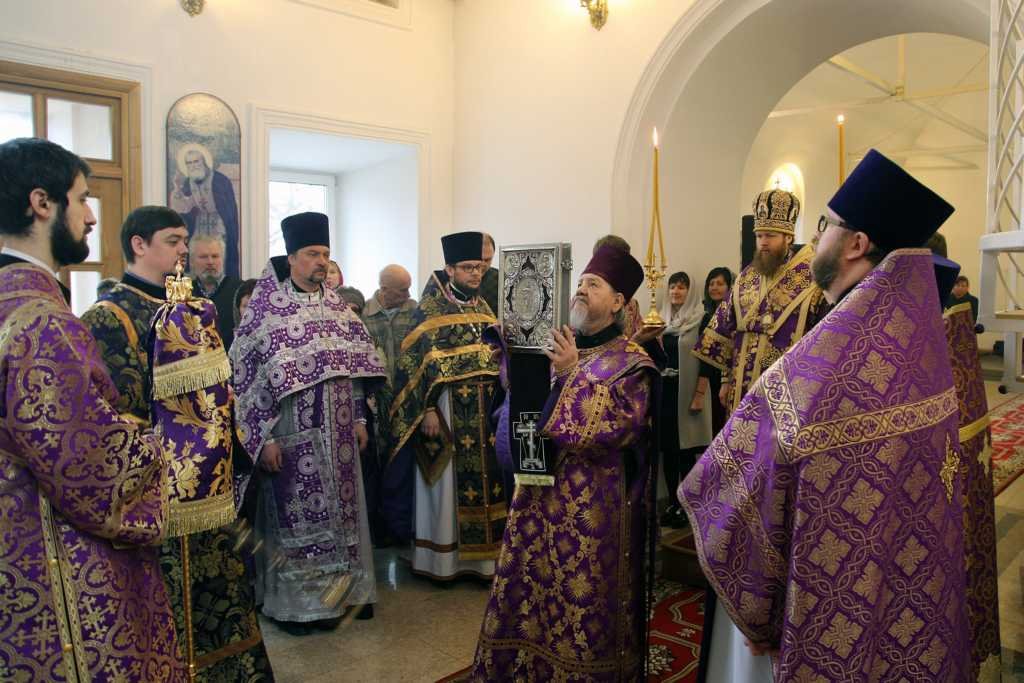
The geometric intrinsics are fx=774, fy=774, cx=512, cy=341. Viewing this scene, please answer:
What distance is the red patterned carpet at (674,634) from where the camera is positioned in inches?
130

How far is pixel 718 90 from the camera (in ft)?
19.3

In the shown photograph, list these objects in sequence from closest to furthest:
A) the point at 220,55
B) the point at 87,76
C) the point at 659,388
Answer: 1. the point at 659,388
2. the point at 87,76
3. the point at 220,55

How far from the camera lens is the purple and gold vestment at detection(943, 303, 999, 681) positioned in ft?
9.34

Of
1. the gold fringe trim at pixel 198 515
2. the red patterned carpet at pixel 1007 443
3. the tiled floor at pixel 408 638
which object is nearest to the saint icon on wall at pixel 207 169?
the tiled floor at pixel 408 638

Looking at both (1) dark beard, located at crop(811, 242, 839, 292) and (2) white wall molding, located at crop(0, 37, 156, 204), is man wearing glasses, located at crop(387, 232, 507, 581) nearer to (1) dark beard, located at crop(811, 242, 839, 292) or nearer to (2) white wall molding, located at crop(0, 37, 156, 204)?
(2) white wall molding, located at crop(0, 37, 156, 204)

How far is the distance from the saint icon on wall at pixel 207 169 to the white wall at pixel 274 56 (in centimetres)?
8

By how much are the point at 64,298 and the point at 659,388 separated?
1881 mm

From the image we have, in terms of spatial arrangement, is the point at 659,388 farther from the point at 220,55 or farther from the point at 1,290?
the point at 220,55

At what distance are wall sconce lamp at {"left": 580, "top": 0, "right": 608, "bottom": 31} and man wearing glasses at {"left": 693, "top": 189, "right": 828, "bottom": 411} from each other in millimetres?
2625

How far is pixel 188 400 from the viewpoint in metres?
2.02

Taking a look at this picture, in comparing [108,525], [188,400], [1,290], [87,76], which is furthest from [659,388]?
[87,76]

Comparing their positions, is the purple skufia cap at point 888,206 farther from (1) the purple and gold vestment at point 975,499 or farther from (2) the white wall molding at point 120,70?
(2) the white wall molding at point 120,70

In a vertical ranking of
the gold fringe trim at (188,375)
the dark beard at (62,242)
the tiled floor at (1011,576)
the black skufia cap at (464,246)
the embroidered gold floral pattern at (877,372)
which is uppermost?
the black skufia cap at (464,246)

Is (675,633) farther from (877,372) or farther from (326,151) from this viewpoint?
(326,151)
